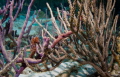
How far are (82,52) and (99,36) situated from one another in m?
0.34

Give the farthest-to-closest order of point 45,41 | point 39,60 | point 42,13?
1. point 42,13
2. point 39,60
3. point 45,41

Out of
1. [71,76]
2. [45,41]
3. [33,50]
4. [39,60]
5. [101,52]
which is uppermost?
[45,41]

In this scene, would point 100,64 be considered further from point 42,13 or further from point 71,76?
point 42,13

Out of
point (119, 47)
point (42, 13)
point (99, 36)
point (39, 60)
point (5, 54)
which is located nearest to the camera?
point (39, 60)

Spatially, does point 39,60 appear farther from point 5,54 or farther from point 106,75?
point 106,75

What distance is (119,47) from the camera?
2982mm

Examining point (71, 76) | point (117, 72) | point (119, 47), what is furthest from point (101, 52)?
point (119, 47)


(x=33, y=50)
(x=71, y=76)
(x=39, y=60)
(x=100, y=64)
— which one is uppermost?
(x=33, y=50)

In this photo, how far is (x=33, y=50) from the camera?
1.70 m

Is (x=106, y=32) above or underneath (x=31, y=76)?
above

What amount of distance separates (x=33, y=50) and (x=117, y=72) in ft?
4.60

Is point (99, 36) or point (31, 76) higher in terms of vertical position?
point (99, 36)

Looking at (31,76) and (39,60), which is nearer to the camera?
(39,60)

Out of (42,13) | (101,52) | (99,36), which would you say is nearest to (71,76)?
(101,52)
